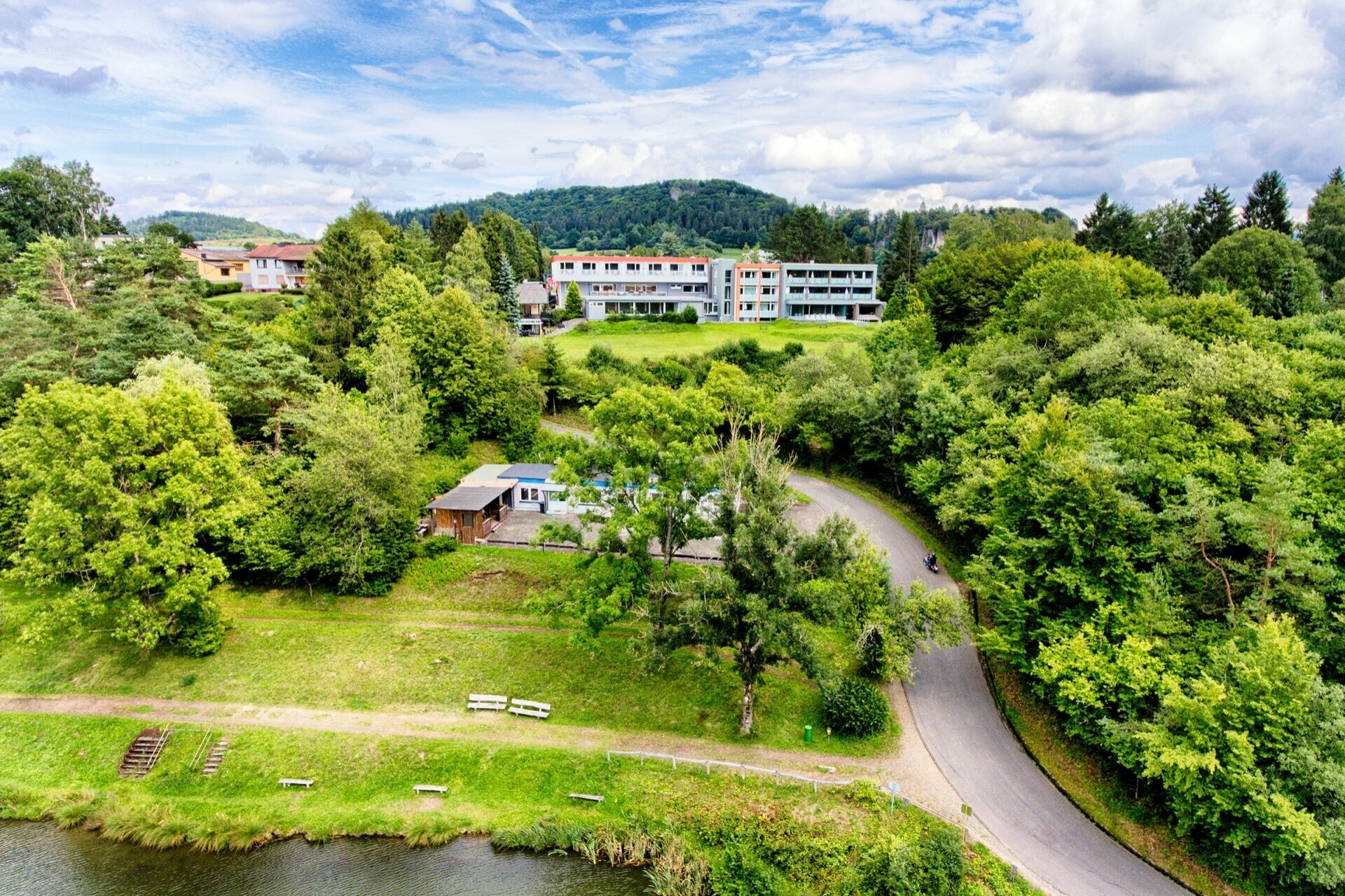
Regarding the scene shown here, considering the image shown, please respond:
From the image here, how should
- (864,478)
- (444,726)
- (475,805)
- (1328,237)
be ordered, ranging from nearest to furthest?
(475,805) → (444,726) → (864,478) → (1328,237)

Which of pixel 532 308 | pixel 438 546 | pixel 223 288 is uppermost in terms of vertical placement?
pixel 223 288

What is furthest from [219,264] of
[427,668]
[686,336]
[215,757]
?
[215,757]

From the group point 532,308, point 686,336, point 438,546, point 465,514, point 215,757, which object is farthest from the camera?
point 532,308

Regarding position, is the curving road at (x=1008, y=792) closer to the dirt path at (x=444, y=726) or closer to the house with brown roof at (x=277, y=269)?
the dirt path at (x=444, y=726)

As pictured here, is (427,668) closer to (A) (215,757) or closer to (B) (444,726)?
(B) (444,726)

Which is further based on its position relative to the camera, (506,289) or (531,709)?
(506,289)

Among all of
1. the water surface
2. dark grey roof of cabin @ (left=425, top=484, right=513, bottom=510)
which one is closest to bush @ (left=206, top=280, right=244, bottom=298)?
dark grey roof of cabin @ (left=425, top=484, right=513, bottom=510)
